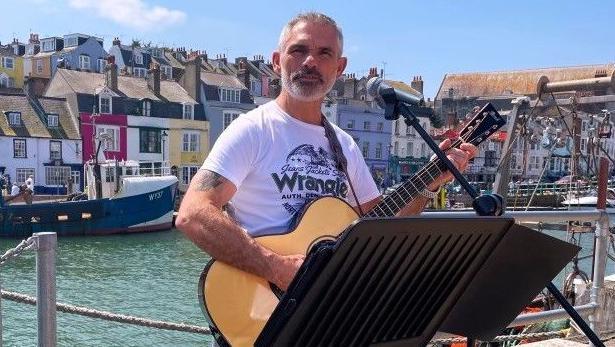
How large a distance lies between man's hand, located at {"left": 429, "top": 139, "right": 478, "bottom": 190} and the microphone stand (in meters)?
0.18

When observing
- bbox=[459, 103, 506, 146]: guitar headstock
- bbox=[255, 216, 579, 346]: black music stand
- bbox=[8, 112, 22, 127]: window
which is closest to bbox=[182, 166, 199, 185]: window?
bbox=[8, 112, 22, 127]: window

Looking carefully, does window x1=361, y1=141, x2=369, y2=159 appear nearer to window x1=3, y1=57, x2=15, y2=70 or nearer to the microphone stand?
window x1=3, y1=57, x2=15, y2=70

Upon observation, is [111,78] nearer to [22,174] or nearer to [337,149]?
[22,174]

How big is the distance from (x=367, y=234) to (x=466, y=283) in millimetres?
543

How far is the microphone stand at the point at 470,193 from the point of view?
2027 millimetres

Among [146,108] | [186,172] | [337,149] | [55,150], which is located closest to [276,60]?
[337,149]

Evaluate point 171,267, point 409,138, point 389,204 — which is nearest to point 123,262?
point 171,267

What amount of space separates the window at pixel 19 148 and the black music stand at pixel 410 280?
3818 centimetres

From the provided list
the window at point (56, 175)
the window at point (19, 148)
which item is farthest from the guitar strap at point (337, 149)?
the window at point (56, 175)

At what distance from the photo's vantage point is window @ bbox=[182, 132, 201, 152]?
42781mm

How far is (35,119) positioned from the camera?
3678cm

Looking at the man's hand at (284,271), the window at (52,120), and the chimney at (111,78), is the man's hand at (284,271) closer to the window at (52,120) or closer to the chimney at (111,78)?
the window at (52,120)

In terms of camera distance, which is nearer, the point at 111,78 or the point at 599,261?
the point at 599,261

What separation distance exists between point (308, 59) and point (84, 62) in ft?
191
